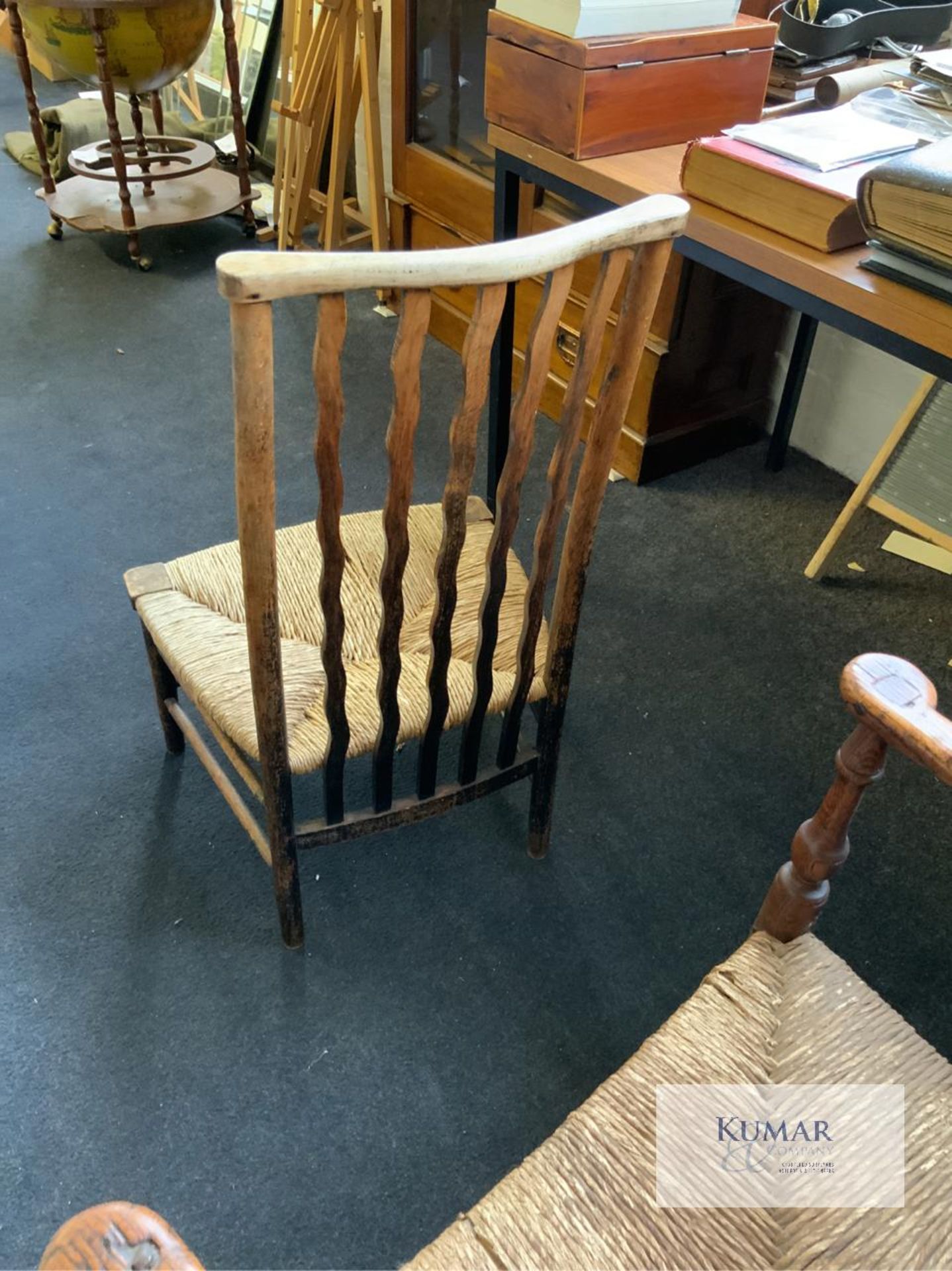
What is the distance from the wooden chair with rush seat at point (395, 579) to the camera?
0.76m

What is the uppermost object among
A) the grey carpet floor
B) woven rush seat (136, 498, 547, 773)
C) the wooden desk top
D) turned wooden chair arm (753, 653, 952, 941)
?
the wooden desk top

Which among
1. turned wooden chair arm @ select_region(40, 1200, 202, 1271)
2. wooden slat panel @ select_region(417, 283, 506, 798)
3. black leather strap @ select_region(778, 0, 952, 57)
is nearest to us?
turned wooden chair arm @ select_region(40, 1200, 202, 1271)

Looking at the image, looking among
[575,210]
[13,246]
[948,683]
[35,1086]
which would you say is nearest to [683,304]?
[575,210]

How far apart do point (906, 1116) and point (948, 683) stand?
1174mm

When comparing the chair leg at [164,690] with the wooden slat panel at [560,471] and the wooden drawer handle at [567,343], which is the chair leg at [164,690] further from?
the wooden drawer handle at [567,343]

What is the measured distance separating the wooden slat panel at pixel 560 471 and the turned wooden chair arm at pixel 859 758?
34 cm

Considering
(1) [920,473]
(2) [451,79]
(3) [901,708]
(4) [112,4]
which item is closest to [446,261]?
(3) [901,708]

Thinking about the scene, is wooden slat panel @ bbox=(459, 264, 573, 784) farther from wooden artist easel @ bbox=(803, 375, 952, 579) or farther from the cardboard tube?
wooden artist easel @ bbox=(803, 375, 952, 579)

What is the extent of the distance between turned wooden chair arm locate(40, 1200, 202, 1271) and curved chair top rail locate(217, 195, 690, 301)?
0.56 m

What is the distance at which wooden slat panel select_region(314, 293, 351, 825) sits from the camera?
0.75 meters

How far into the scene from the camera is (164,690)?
4.88 feet

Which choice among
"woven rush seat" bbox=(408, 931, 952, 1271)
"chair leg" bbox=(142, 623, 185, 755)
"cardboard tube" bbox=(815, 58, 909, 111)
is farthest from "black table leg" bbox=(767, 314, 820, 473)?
"woven rush seat" bbox=(408, 931, 952, 1271)

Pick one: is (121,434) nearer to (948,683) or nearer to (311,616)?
(311,616)

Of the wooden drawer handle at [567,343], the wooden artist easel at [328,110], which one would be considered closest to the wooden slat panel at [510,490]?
the wooden drawer handle at [567,343]
